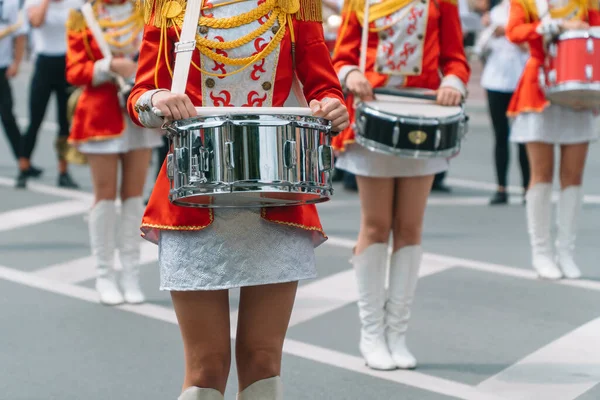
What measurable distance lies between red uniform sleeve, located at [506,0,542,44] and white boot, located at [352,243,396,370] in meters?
1.99

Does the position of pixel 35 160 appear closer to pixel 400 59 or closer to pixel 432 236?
pixel 432 236

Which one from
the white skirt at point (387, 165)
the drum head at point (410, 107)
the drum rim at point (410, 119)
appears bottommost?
the white skirt at point (387, 165)

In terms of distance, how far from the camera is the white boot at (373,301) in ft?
16.4

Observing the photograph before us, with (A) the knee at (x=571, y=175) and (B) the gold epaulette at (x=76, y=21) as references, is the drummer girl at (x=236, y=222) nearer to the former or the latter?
(B) the gold epaulette at (x=76, y=21)

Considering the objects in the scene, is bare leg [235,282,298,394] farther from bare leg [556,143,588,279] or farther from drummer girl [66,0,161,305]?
bare leg [556,143,588,279]

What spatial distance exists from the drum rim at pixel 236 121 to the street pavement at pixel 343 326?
1.97 meters

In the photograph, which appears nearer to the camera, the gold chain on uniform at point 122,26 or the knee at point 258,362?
the knee at point 258,362

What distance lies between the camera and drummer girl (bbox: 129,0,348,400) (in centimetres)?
316

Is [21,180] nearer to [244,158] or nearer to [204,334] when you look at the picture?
[204,334]

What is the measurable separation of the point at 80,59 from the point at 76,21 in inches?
8.4

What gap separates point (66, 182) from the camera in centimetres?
997

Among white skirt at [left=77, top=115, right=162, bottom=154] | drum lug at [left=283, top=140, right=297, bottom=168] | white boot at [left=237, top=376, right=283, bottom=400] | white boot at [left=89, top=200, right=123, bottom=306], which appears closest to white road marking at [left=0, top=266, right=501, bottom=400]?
white boot at [left=89, top=200, right=123, bottom=306]

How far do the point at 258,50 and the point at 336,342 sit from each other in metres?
2.59

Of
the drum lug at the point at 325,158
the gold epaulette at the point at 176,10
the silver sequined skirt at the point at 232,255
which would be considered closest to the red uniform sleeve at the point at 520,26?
the gold epaulette at the point at 176,10
